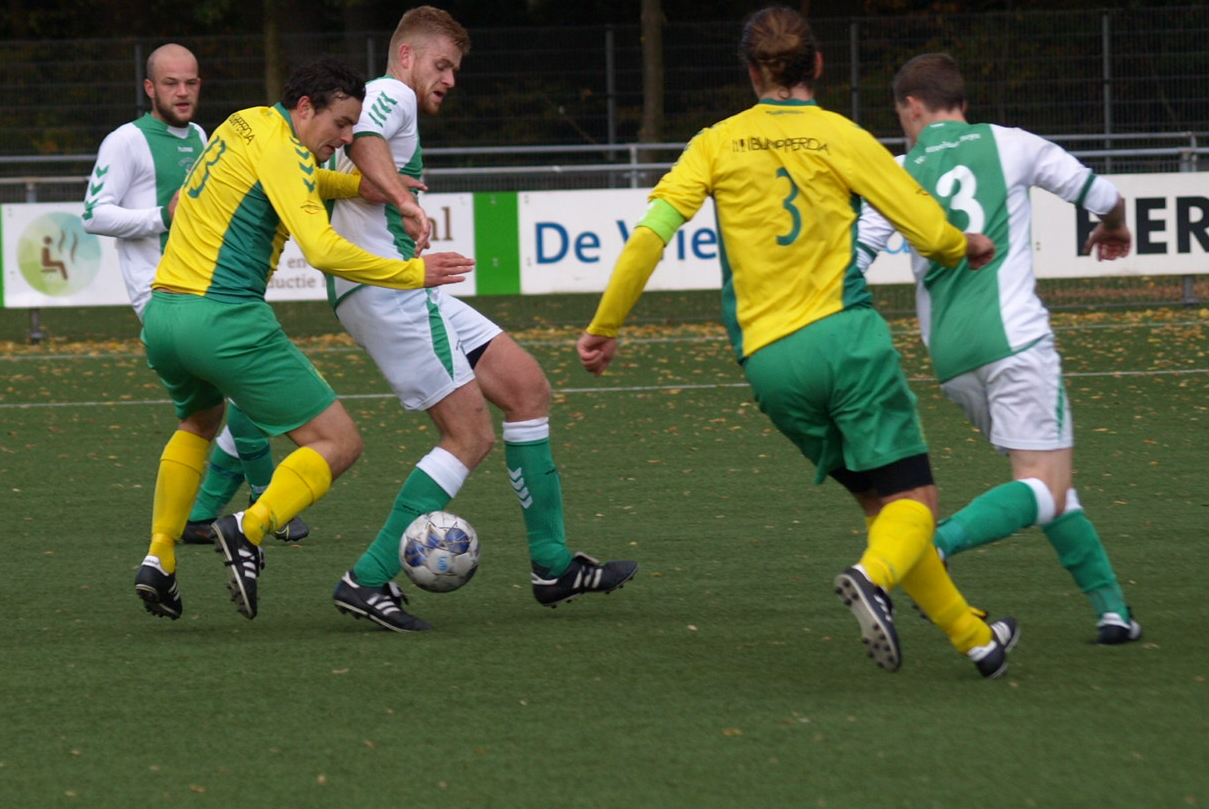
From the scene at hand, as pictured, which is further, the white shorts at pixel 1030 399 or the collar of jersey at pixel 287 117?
the collar of jersey at pixel 287 117

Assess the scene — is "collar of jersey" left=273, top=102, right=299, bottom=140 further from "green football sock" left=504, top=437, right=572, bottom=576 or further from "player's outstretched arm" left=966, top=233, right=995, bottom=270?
"player's outstretched arm" left=966, top=233, right=995, bottom=270

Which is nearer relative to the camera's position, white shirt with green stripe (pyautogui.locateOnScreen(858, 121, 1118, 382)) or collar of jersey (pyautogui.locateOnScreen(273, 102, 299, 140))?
white shirt with green stripe (pyautogui.locateOnScreen(858, 121, 1118, 382))

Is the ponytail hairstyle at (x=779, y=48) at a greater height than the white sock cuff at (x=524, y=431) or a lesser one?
greater

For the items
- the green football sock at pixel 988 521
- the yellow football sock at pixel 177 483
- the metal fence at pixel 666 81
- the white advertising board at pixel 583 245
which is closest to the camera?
the green football sock at pixel 988 521

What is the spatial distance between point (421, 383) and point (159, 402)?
246 inches

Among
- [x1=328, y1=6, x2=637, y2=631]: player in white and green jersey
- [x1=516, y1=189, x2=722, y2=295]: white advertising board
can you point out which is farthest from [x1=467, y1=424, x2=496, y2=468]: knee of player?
[x1=516, y1=189, x2=722, y2=295]: white advertising board

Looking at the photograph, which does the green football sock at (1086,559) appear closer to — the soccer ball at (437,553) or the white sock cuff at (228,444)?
the soccer ball at (437,553)

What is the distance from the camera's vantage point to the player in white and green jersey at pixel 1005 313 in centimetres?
459

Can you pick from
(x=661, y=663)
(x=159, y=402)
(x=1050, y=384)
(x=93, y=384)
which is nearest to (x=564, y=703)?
(x=661, y=663)

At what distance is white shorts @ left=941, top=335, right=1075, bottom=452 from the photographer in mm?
4586

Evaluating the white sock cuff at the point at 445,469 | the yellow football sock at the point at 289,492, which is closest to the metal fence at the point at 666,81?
the white sock cuff at the point at 445,469

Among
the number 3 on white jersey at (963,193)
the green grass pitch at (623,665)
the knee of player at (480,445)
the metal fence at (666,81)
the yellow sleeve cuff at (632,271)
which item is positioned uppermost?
the metal fence at (666,81)

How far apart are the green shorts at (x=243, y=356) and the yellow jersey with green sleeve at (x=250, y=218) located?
6 cm

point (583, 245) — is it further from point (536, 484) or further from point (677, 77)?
point (536, 484)
